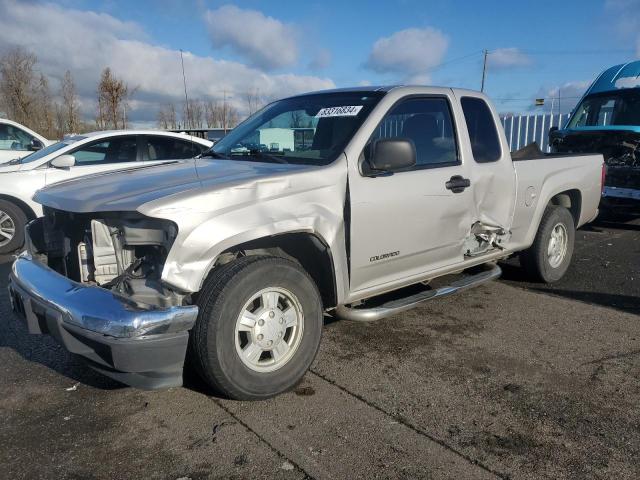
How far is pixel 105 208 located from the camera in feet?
9.06

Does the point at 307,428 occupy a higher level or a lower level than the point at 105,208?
lower

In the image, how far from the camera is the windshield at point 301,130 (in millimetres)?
3668

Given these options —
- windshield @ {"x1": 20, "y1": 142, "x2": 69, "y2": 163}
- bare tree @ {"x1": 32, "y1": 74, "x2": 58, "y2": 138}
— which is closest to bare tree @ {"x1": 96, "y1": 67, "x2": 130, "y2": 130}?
bare tree @ {"x1": 32, "y1": 74, "x2": 58, "y2": 138}

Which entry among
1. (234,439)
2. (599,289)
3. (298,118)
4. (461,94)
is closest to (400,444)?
(234,439)

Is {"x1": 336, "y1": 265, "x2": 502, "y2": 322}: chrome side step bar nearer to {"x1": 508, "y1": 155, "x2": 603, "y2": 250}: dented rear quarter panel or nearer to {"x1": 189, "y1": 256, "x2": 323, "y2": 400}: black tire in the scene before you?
{"x1": 189, "y1": 256, "x2": 323, "y2": 400}: black tire

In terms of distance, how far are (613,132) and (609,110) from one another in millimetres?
1288

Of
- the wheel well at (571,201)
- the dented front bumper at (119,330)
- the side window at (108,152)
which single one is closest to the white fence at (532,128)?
the wheel well at (571,201)

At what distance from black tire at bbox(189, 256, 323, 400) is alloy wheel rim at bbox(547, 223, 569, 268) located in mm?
3335

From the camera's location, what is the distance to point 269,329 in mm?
3090

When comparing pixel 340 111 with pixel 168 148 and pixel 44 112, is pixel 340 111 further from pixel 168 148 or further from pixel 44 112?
pixel 44 112

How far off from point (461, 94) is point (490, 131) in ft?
1.48

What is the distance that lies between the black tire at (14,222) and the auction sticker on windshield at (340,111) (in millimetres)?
5148

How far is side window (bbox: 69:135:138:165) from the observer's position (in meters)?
7.66

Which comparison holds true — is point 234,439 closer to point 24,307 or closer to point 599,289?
point 24,307
